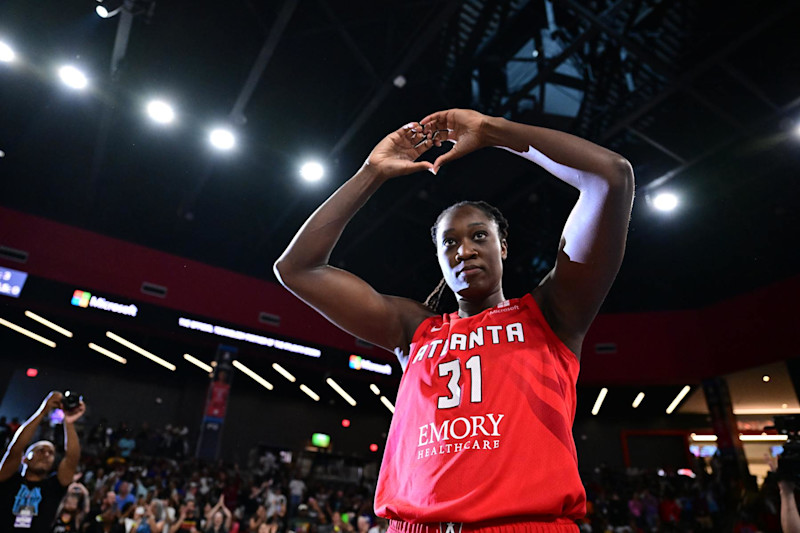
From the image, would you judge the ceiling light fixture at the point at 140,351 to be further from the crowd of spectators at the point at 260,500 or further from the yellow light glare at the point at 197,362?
the crowd of spectators at the point at 260,500

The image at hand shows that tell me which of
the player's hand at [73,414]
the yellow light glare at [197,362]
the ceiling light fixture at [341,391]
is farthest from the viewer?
the ceiling light fixture at [341,391]

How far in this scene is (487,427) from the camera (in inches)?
48.3

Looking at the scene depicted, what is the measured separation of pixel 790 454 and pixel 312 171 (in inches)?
312

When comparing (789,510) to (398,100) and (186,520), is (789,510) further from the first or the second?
(186,520)

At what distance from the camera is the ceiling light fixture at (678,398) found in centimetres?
1352

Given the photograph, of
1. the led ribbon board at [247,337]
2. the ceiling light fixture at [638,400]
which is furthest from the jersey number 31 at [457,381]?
the ceiling light fixture at [638,400]

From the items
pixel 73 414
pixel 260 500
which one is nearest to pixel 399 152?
pixel 73 414

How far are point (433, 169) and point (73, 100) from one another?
9.57m

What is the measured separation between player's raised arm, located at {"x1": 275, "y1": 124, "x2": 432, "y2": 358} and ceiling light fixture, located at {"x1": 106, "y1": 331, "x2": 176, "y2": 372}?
11942 mm

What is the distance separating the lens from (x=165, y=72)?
7.80 metres

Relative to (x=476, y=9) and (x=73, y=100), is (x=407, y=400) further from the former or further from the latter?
(x=73, y=100)

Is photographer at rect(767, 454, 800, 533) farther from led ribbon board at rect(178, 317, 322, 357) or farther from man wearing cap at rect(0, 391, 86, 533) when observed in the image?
led ribbon board at rect(178, 317, 322, 357)

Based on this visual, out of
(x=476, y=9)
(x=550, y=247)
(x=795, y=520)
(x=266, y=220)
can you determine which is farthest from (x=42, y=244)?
(x=795, y=520)

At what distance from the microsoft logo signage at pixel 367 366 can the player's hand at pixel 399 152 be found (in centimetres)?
1115
